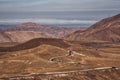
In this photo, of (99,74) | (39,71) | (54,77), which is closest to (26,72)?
(39,71)

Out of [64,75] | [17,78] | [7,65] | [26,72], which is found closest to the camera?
[17,78]

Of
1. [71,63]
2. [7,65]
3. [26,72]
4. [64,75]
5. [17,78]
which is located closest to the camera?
[17,78]

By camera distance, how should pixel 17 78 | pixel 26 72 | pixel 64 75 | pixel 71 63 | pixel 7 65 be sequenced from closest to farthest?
pixel 17 78 < pixel 64 75 < pixel 26 72 < pixel 7 65 < pixel 71 63

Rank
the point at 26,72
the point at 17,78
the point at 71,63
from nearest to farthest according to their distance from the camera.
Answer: the point at 17,78, the point at 26,72, the point at 71,63

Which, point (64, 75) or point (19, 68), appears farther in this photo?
point (19, 68)

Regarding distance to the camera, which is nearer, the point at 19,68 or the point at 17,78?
the point at 17,78

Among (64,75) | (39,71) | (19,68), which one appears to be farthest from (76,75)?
(19,68)

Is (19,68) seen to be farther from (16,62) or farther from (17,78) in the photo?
(17,78)

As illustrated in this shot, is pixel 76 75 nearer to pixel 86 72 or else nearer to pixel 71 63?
pixel 86 72
